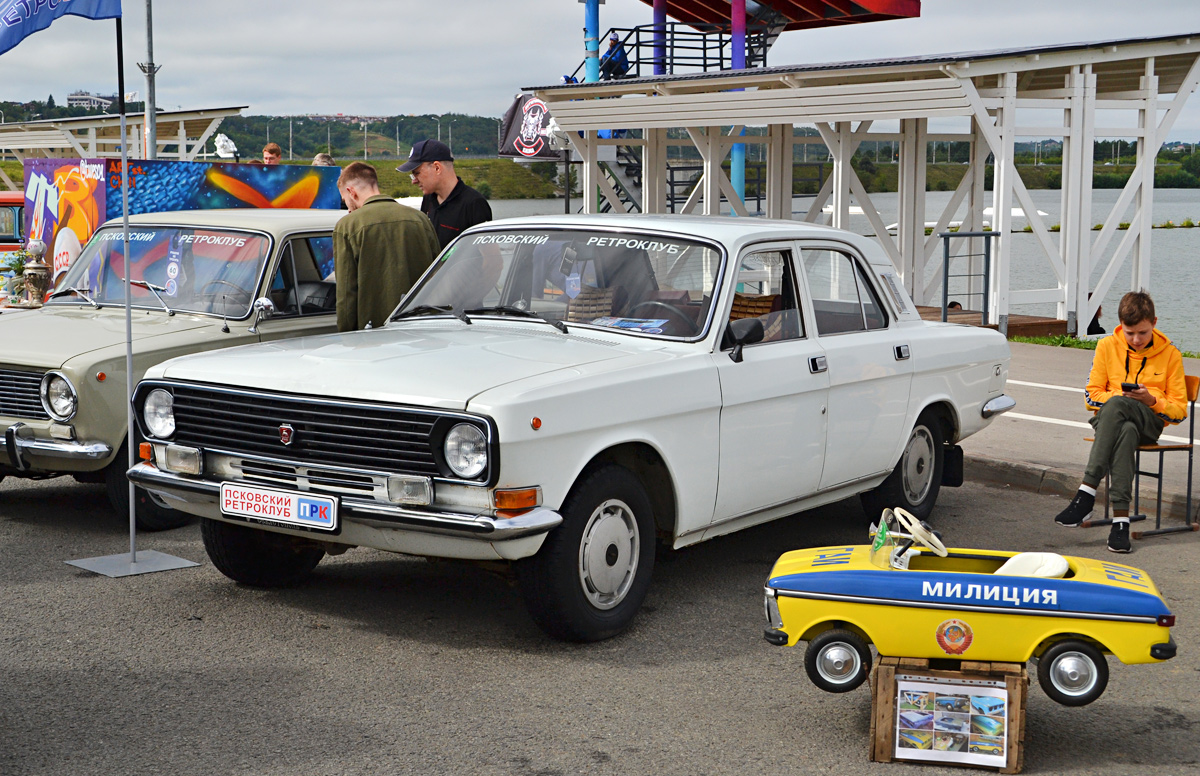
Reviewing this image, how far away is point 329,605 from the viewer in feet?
19.4

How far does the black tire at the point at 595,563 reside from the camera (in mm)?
5023

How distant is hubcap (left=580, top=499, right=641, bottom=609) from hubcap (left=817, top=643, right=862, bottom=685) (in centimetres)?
108

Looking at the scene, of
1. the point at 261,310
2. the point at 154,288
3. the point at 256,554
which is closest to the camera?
the point at 256,554

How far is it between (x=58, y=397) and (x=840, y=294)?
4.22 metres

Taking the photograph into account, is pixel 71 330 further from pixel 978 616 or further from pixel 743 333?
pixel 978 616

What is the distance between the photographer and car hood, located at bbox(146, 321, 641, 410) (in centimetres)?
491

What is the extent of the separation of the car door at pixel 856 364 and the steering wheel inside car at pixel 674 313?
2.87ft

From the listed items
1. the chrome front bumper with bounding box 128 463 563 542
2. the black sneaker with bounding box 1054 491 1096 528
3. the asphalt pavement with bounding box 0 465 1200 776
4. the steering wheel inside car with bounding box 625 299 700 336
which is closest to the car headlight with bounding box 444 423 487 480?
the chrome front bumper with bounding box 128 463 563 542

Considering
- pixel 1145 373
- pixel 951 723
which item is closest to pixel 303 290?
pixel 1145 373

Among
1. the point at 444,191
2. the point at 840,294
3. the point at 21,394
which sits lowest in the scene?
the point at 21,394

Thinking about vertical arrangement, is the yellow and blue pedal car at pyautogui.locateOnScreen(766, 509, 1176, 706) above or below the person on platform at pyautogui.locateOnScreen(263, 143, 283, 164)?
below

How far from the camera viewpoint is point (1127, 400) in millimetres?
7219

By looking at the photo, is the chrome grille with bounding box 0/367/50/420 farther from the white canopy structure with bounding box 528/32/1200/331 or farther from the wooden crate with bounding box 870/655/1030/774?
the white canopy structure with bounding box 528/32/1200/331

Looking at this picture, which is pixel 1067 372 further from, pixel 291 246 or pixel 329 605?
pixel 329 605
